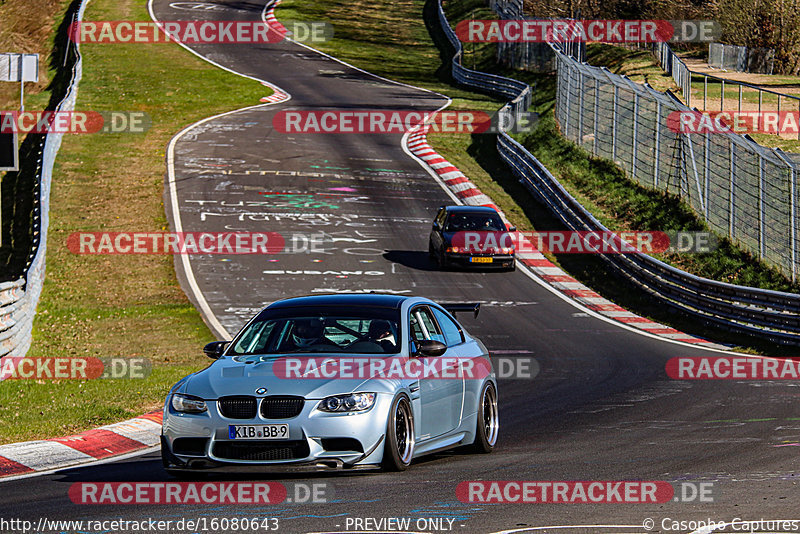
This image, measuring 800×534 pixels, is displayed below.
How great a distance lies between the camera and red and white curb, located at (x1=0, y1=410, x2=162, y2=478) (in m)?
10.7

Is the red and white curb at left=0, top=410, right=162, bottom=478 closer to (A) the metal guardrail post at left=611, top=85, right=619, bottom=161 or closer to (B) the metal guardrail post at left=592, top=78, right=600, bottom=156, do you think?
(A) the metal guardrail post at left=611, top=85, right=619, bottom=161

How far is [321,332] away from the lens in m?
10.3

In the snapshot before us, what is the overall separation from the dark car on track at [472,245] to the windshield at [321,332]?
58.8 feet

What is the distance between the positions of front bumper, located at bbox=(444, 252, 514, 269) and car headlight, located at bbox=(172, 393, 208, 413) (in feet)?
63.1

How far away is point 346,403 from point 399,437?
69 centimetres

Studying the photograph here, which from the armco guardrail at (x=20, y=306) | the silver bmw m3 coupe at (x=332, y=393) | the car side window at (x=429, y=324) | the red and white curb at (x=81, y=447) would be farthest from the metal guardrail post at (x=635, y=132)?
the car side window at (x=429, y=324)

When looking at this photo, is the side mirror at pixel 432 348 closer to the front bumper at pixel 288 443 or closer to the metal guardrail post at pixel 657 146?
the front bumper at pixel 288 443

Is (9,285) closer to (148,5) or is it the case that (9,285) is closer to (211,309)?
(211,309)

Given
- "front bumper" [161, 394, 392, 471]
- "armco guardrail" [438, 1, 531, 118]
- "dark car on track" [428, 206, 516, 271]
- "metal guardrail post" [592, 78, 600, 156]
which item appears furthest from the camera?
"armco guardrail" [438, 1, 531, 118]

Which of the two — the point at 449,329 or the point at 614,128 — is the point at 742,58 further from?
the point at 449,329

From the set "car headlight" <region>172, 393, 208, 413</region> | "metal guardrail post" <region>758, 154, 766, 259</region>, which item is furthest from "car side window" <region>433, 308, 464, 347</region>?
"metal guardrail post" <region>758, 154, 766, 259</region>

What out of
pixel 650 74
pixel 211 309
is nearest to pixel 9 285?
pixel 211 309

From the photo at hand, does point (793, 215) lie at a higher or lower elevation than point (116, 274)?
higher

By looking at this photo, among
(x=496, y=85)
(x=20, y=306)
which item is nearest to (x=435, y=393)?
(x=20, y=306)
